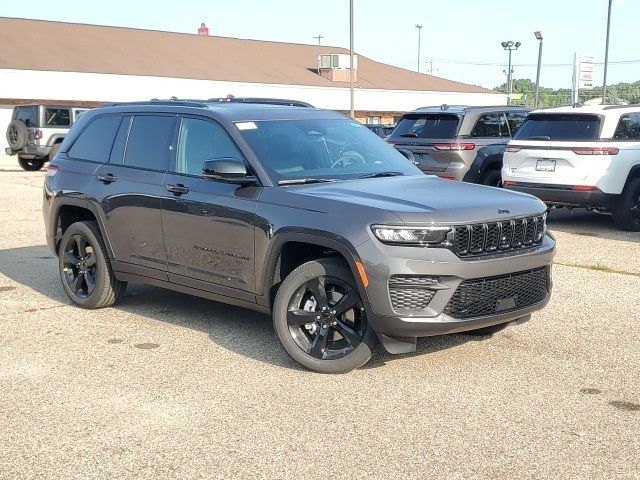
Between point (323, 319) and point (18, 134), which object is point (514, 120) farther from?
point (18, 134)

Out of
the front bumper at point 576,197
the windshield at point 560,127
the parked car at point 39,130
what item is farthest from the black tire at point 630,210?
the parked car at point 39,130

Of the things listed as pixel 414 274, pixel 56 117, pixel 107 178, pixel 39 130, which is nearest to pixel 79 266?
pixel 107 178

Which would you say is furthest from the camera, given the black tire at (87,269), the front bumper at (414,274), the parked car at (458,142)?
the parked car at (458,142)

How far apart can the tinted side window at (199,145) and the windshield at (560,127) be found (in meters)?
7.12

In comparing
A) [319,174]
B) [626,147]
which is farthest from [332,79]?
[319,174]

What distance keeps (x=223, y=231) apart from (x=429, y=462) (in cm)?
262

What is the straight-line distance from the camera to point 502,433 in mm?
4758

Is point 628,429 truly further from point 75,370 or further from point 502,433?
point 75,370

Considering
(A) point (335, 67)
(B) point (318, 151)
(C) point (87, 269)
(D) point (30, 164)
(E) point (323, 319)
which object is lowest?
(D) point (30, 164)

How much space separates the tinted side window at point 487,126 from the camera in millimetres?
14930

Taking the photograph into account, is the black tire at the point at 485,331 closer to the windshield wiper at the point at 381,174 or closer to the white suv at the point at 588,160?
the windshield wiper at the point at 381,174

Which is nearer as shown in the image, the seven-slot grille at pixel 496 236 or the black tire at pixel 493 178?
the seven-slot grille at pixel 496 236

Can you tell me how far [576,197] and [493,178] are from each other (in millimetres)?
2747

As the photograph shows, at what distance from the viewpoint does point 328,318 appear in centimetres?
580
